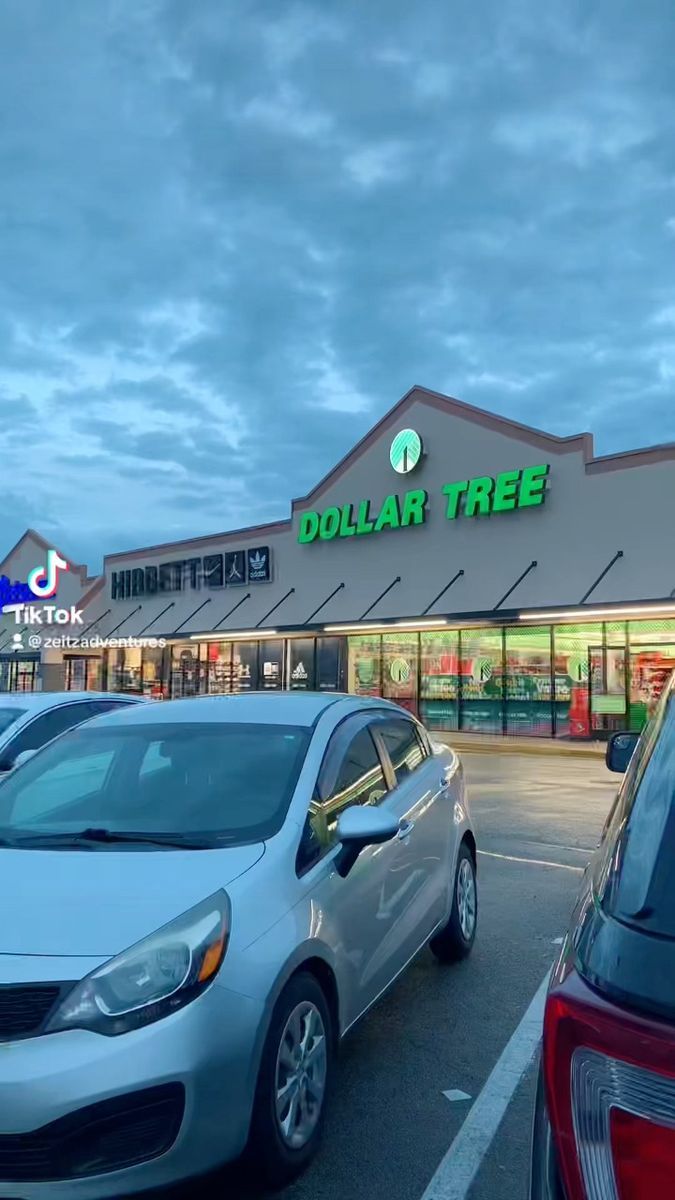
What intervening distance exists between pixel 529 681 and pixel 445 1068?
65.9ft

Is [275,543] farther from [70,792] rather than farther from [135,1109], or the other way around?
[135,1109]

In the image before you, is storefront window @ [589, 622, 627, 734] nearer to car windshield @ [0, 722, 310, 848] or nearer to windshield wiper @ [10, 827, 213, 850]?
car windshield @ [0, 722, 310, 848]

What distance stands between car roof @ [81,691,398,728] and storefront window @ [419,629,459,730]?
2059 cm

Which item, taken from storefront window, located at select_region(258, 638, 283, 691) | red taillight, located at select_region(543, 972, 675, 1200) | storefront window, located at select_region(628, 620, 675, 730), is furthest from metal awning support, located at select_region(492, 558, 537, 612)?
red taillight, located at select_region(543, 972, 675, 1200)

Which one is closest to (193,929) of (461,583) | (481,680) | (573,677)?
(573,677)

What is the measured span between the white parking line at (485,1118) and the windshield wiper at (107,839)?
4.67ft

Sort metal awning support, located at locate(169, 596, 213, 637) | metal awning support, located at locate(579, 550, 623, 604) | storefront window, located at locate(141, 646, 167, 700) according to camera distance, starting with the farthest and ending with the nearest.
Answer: storefront window, located at locate(141, 646, 167, 700), metal awning support, located at locate(169, 596, 213, 637), metal awning support, located at locate(579, 550, 623, 604)

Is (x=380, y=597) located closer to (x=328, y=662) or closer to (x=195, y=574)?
(x=328, y=662)

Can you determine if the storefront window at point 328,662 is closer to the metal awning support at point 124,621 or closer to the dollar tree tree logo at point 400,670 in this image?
the dollar tree tree logo at point 400,670

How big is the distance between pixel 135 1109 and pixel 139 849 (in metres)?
1.05

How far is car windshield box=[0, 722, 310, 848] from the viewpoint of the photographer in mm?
3773

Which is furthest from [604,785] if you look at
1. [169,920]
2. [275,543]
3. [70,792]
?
[275,543]

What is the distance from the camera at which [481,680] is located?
980 inches

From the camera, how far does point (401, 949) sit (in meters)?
4.42
